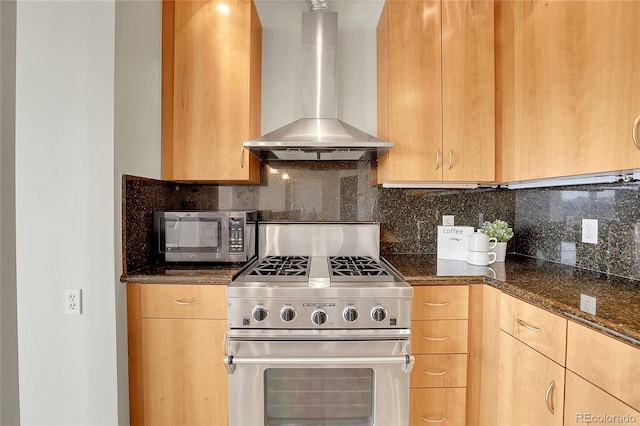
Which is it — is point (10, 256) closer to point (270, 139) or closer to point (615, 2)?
point (270, 139)

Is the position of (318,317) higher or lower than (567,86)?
lower

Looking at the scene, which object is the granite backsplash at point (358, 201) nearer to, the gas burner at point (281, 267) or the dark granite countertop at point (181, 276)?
the gas burner at point (281, 267)

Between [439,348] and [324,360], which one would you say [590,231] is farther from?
[324,360]

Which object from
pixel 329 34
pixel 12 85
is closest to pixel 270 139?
pixel 329 34

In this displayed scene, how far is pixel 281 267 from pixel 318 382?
1.96ft

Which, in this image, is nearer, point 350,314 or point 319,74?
point 350,314

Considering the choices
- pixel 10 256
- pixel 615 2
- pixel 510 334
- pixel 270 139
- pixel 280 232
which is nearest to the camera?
pixel 10 256

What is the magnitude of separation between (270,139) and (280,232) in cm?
66

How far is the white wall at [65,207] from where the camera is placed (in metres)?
1.37

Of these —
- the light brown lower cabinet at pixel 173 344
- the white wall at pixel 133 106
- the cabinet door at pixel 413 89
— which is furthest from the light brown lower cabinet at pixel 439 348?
the white wall at pixel 133 106

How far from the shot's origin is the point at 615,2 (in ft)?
3.55

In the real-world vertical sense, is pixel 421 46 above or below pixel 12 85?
above

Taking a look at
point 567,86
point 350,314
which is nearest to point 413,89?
point 567,86

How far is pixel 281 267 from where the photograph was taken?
5.64ft
